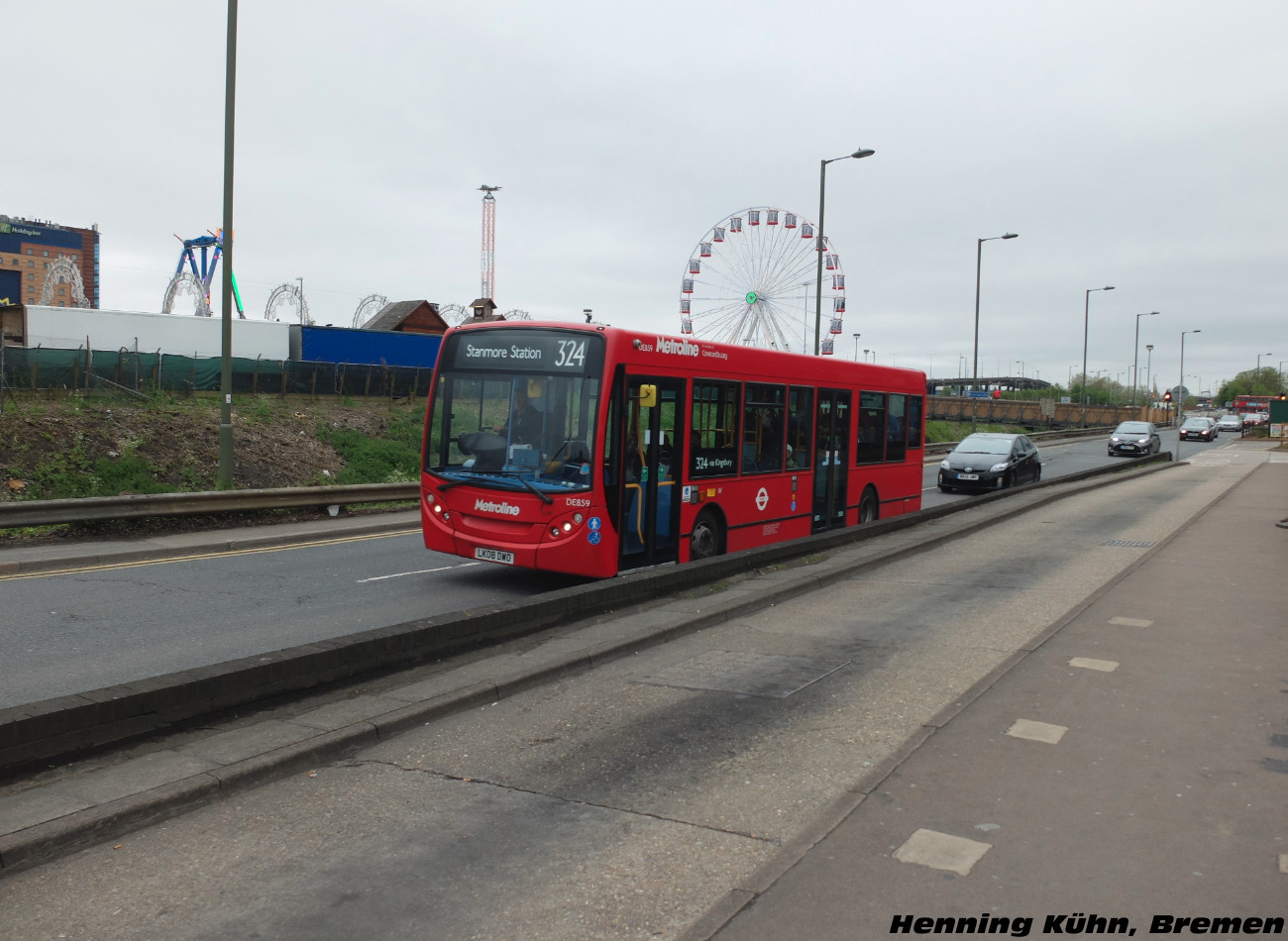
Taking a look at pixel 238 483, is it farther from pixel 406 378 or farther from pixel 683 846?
pixel 683 846

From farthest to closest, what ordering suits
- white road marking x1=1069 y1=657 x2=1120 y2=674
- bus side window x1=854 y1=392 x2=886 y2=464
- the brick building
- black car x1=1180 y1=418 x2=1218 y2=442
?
the brick building, black car x1=1180 y1=418 x2=1218 y2=442, bus side window x1=854 y1=392 x2=886 y2=464, white road marking x1=1069 y1=657 x2=1120 y2=674

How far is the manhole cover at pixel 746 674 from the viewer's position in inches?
286

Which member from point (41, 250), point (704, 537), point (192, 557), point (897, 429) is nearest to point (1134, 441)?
point (897, 429)

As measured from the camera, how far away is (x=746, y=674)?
768cm

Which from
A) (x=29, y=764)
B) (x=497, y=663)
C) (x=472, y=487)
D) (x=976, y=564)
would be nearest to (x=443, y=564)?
(x=472, y=487)

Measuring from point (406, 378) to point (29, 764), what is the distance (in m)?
30.8

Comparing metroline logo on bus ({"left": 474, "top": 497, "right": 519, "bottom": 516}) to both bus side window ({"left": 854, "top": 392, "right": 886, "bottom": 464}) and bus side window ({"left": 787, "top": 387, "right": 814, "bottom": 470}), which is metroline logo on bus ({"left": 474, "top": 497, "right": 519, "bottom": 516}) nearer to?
bus side window ({"left": 787, "top": 387, "right": 814, "bottom": 470})

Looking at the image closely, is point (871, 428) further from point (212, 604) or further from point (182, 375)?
point (182, 375)

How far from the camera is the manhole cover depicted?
23.9ft

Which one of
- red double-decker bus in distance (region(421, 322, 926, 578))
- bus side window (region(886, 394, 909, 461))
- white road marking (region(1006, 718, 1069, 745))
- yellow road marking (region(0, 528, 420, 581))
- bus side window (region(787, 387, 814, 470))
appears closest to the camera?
white road marking (region(1006, 718, 1069, 745))

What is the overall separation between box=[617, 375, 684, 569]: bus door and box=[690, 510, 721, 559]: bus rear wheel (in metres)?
0.42

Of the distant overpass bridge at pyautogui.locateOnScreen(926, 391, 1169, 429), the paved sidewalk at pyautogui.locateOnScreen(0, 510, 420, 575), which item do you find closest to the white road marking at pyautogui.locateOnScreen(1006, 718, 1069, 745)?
the paved sidewalk at pyautogui.locateOnScreen(0, 510, 420, 575)

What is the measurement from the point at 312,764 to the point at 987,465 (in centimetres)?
2308

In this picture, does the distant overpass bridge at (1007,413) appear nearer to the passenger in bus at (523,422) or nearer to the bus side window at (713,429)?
the bus side window at (713,429)
